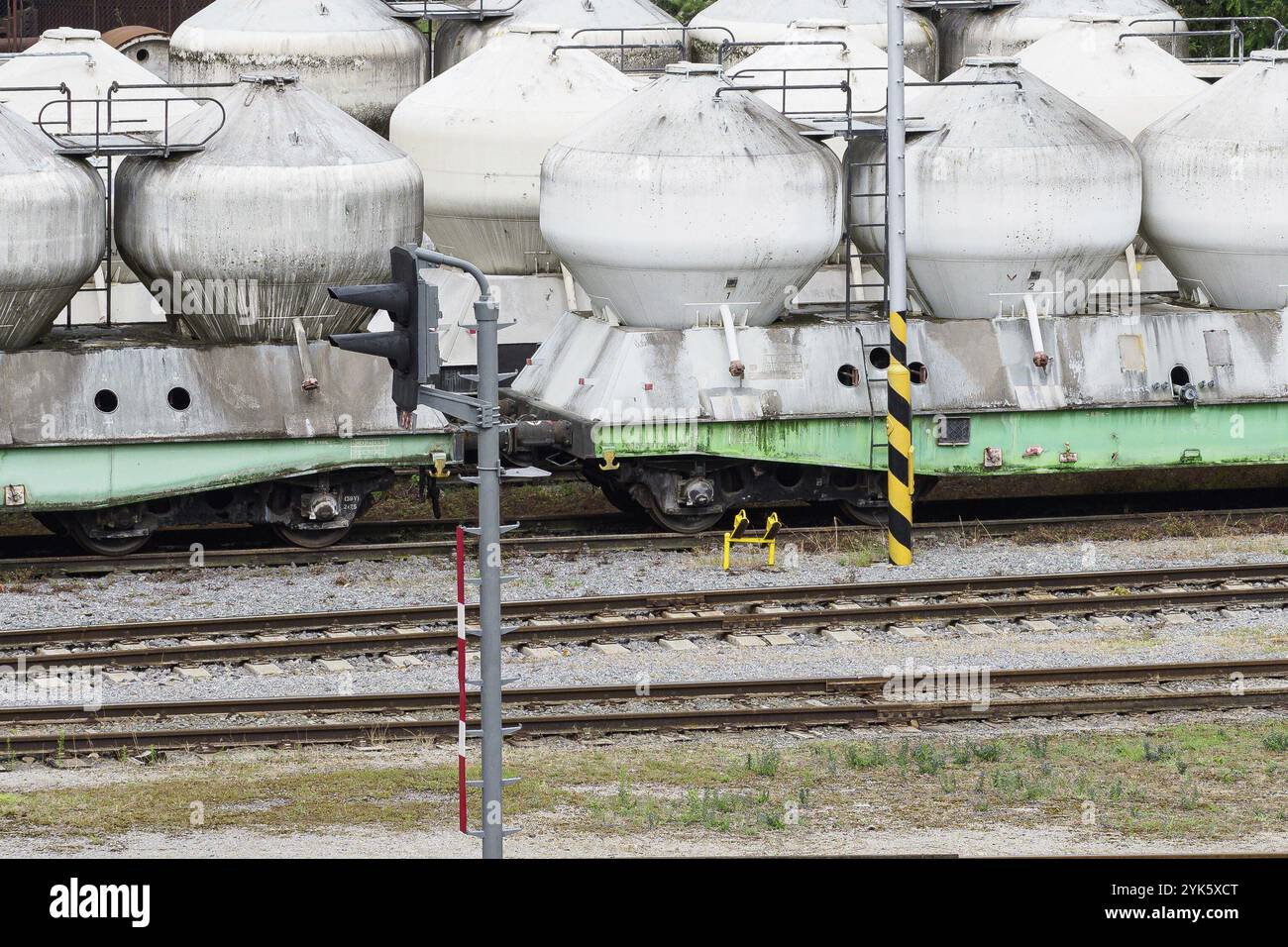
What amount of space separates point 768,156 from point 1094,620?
6076 mm

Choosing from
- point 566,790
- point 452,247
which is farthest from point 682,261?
point 566,790

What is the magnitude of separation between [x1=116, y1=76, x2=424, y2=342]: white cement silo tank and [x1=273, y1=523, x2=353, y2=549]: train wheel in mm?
1981

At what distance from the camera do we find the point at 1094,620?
845 inches

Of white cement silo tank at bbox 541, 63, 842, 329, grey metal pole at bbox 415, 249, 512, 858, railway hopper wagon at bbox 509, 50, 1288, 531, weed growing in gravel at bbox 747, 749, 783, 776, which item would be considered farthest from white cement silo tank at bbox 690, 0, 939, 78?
grey metal pole at bbox 415, 249, 512, 858

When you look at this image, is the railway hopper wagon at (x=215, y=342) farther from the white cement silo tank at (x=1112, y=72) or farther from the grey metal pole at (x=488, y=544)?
the grey metal pole at (x=488, y=544)

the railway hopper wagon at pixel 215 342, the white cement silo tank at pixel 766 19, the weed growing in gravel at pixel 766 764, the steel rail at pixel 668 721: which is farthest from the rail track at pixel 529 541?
the white cement silo tank at pixel 766 19

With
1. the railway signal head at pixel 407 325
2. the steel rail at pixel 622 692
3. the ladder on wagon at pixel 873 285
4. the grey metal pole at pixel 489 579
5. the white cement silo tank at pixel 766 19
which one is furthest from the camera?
the white cement silo tank at pixel 766 19

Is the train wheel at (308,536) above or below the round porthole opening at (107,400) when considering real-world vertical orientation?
below

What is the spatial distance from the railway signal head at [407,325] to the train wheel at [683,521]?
13.2 meters

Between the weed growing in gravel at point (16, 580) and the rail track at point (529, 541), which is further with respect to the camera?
the rail track at point (529, 541)

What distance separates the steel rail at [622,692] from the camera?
18312 millimetres

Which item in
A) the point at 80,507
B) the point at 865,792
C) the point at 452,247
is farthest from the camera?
the point at 452,247

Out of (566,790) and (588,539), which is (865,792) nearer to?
(566,790)

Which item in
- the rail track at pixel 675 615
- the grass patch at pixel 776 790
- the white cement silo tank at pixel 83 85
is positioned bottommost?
the grass patch at pixel 776 790
